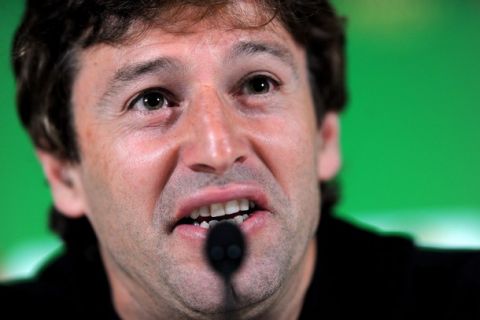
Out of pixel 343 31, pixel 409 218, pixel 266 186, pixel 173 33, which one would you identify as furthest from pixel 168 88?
pixel 409 218

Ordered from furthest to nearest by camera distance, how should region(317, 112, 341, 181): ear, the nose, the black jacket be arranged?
region(317, 112, 341, 181): ear < the black jacket < the nose

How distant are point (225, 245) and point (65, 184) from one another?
2.57ft

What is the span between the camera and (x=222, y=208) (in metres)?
1.32

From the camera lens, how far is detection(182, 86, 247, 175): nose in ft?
4.14

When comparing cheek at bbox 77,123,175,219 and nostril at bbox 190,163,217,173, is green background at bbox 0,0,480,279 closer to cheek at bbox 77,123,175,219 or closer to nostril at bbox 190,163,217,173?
cheek at bbox 77,123,175,219

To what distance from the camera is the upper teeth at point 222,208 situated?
1.32m

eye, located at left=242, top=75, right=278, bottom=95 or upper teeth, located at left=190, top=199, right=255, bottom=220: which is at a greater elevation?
eye, located at left=242, top=75, right=278, bottom=95

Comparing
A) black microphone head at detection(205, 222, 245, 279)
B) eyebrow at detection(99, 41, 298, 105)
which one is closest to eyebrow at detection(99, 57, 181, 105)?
eyebrow at detection(99, 41, 298, 105)

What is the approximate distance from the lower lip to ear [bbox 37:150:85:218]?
17.4 inches

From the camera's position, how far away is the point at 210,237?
110cm

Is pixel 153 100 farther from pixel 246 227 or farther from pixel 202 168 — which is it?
pixel 246 227

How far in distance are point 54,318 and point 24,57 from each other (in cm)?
73

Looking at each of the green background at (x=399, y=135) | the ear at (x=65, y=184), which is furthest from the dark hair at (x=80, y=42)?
the green background at (x=399, y=135)

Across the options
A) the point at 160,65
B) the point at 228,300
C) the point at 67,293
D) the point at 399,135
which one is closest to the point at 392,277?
the point at 228,300
